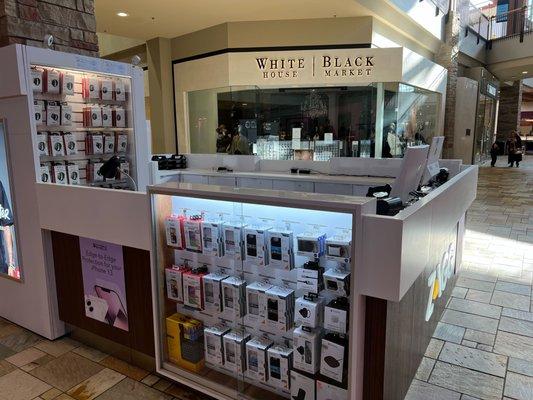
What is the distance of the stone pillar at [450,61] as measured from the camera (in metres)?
12.1

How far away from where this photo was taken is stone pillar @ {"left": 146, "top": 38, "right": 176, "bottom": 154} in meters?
9.90

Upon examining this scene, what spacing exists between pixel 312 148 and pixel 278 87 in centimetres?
204

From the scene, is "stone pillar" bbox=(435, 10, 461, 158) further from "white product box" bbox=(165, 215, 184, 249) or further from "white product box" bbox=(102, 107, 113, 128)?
"white product box" bbox=(165, 215, 184, 249)

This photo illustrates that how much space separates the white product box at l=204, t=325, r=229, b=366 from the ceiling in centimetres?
667

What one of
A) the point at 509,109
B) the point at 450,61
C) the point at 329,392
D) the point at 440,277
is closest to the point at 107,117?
the point at 329,392

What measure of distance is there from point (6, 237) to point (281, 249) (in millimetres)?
2496

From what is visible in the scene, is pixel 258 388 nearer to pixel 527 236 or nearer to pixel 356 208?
pixel 356 208

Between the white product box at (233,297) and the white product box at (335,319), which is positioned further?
the white product box at (233,297)

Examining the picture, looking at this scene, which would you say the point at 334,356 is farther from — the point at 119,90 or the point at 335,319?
the point at 119,90

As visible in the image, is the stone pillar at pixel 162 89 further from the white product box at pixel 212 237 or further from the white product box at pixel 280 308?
the white product box at pixel 280 308

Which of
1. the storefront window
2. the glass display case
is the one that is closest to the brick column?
the glass display case

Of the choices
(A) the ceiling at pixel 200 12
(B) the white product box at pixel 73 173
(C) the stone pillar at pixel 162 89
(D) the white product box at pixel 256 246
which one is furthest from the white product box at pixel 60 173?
(C) the stone pillar at pixel 162 89

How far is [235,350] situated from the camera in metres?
2.23

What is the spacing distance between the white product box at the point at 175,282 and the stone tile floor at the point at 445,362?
0.58 m
